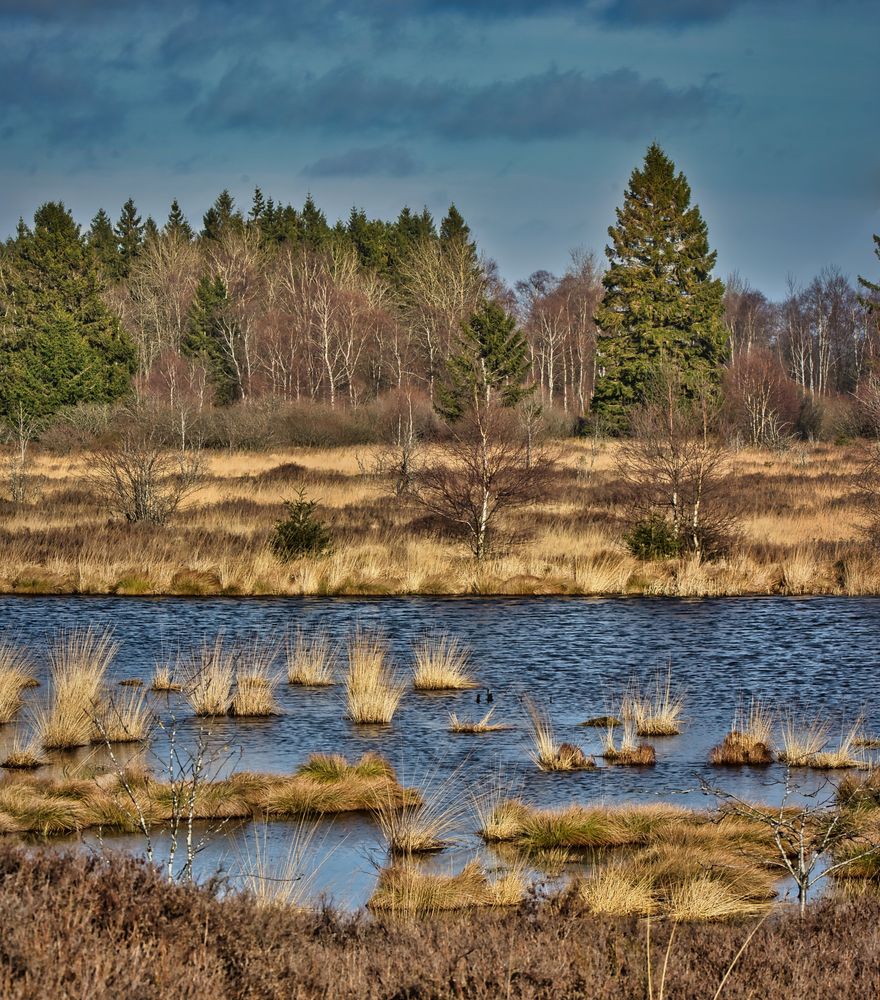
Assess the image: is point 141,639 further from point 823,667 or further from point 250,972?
point 250,972

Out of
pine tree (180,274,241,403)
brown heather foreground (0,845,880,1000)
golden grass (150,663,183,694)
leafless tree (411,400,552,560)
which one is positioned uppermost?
pine tree (180,274,241,403)

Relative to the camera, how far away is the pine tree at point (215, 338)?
258 ft

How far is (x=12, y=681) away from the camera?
50.3 feet

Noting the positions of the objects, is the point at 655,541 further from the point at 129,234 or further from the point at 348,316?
the point at 129,234

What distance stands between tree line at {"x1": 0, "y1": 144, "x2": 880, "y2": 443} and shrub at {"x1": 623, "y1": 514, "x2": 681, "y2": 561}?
21.7 meters

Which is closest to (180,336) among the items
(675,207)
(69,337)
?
(69,337)

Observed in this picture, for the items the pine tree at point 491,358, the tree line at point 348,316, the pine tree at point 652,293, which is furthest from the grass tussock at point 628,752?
the pine tree at point 652,293

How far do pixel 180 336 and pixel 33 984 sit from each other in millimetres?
83650

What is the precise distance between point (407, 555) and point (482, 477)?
2.41 metres

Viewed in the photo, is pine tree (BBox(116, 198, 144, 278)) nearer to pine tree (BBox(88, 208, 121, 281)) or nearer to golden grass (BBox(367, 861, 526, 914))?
pine tree (BBox(88, 208, 121, 281))

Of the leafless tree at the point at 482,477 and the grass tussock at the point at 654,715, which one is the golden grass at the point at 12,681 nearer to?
the grass tussock at the point at 654,715

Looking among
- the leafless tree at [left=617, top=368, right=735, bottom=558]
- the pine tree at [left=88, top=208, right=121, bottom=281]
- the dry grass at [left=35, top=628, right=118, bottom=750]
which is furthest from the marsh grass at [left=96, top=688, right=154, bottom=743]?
the pine tree at [left=88, top=208, right=121, bottom=281]

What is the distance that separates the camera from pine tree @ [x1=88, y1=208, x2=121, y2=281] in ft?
326

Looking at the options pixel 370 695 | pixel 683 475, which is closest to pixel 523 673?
pixel 370 695
